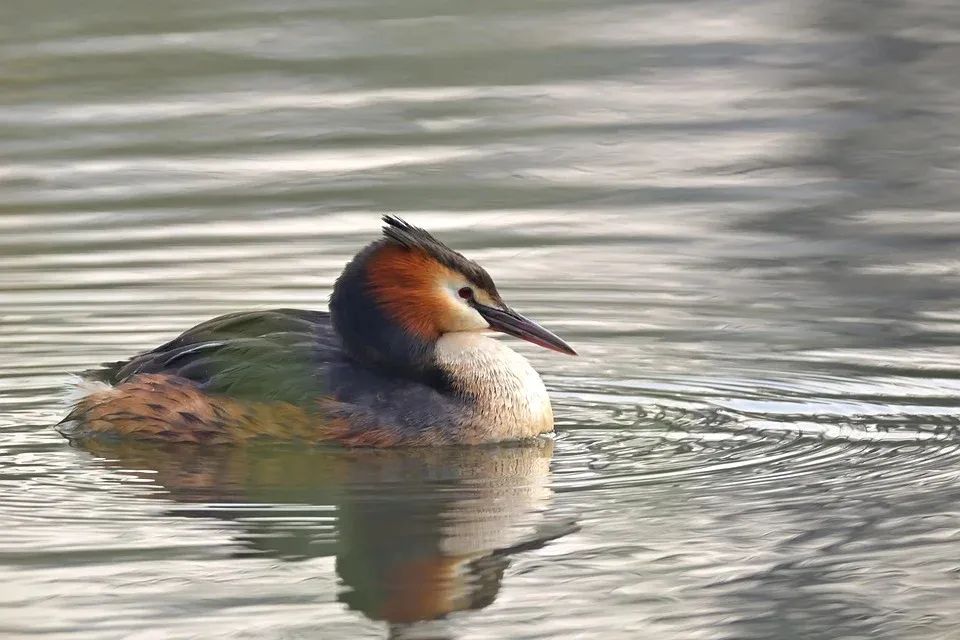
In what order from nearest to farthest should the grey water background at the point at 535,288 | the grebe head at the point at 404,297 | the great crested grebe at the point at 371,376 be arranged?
the grey water background at the point at 535,288, the great crested grebe at the point at 371,376, the grebe head at the point at 404,297

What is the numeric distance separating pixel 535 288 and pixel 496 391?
269cm

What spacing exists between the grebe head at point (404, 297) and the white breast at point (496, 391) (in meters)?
0.11

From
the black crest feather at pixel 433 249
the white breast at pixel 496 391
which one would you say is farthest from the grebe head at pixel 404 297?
the white breast at pixel 496 391

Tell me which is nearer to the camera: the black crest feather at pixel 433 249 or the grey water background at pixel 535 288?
the grey water background at pixel 535 288

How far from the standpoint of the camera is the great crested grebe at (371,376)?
28.2ft

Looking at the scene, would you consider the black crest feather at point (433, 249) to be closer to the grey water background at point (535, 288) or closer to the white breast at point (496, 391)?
the white breast at point (496, 391)

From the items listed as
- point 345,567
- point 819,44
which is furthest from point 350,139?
point 345,567

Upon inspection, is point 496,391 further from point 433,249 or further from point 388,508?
point 388,508

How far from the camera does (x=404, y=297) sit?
8742 millimetres

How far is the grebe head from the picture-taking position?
28.6ft

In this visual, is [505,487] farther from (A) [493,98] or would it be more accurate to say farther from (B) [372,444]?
(A) [493,98]

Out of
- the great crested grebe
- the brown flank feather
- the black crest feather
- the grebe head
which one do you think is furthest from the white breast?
the brown flank feather

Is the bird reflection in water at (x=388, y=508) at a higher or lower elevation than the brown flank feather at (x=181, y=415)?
lower

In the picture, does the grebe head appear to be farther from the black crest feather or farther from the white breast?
the white breast
